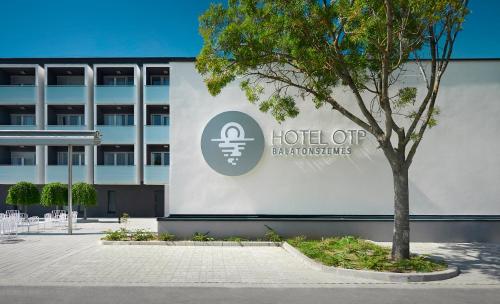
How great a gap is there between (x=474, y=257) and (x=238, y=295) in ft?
26.6

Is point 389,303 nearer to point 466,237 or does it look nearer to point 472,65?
point 466,237

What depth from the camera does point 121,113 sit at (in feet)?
120

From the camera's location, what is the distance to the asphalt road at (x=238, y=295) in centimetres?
823

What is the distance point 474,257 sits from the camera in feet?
41.5

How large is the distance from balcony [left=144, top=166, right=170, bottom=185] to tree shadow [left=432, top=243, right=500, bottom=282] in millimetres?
22896

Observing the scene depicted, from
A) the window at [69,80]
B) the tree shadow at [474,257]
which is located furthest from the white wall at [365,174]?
the window at [69,80]

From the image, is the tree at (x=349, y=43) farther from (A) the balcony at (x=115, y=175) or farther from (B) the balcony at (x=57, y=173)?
(B) the balcony at (x=57, y=173)

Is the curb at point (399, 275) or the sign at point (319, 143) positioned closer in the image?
the curb at point (399, 275)

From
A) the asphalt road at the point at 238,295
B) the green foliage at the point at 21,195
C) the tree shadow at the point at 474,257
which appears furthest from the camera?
the green foliage at the point at 21,195

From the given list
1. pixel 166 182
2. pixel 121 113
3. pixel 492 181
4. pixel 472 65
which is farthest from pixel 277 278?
pixel 121 113

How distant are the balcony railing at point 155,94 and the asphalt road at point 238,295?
25.9 metres

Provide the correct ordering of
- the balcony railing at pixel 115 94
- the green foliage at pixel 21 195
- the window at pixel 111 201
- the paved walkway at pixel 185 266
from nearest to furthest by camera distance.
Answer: the paved walkway at pixel 185 266 < the green foliage at pixel 21 195 < the balcony railing at pixel 115 94 < the window at pixel 111 201

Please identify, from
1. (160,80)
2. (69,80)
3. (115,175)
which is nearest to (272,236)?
(115,175)

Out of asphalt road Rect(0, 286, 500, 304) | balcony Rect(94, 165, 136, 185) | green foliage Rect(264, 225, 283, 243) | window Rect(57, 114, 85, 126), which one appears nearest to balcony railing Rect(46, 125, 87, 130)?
window Rect(57, 114, 85, 126)
